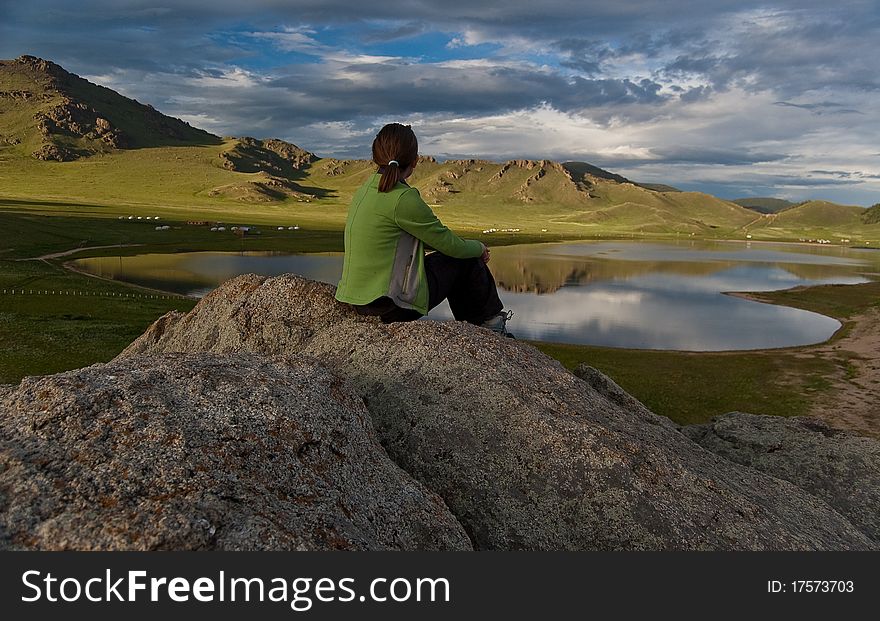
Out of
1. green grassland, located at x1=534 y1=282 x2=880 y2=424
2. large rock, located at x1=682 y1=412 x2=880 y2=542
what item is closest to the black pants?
large rock, located at x1=682 y1=412 x2=880 y2=542

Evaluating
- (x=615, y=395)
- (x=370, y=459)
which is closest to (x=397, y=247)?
(x=370, y=459)

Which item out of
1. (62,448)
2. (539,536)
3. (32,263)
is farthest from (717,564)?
(32,263)

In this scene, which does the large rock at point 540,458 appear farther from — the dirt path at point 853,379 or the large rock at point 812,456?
the dirt path at point 853,379

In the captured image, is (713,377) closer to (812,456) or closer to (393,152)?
(812,456)

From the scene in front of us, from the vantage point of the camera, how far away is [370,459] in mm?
5977

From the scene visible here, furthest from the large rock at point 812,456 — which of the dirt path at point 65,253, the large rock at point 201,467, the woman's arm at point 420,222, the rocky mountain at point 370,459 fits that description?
the dirt path at point 65,253

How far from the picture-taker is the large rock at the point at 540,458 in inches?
252

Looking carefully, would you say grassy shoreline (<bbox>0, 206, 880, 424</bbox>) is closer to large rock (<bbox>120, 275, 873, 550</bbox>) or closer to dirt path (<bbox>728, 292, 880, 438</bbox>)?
dirt path (<bbox>728, 292, 880, 438</bbox>)

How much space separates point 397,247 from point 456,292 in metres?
1.81

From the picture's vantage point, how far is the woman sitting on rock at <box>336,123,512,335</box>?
801cm

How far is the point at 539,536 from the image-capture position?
250 inches

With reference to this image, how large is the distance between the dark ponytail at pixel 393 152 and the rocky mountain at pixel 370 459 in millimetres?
2043

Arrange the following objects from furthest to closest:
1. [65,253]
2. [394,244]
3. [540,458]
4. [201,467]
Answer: [65,253]
[394,244]
[540,458]
[201,467]

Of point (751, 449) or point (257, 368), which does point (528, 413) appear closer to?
point (257, 368)
